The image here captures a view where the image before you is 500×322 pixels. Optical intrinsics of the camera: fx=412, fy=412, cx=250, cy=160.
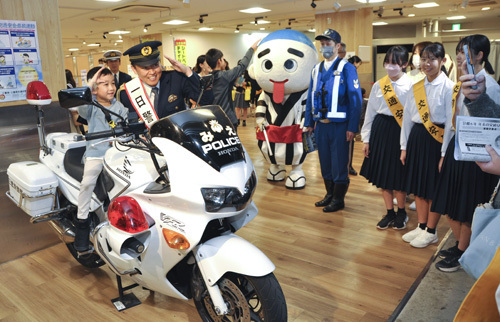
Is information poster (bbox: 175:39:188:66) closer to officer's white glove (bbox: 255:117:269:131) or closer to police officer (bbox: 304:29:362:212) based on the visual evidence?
officer's white glove (bbox: 255:117:269:131)

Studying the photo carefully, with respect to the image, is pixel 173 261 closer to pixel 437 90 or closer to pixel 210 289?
pixel 210 289

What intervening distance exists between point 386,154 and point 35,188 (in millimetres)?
2549

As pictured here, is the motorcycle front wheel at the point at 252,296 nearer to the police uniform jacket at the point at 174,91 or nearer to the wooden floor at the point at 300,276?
the wooden floor at the point at 300,276

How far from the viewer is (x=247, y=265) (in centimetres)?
176

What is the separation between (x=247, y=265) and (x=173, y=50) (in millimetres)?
12345

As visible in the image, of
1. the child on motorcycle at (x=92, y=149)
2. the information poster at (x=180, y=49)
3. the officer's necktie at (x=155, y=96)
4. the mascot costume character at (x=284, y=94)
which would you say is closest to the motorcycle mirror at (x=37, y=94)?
the child on motorcycle at (x=92, y=149)

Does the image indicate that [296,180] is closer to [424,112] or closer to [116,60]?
[424,112]

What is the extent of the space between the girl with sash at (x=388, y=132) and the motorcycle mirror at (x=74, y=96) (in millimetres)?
2304

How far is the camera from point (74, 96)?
173 cm

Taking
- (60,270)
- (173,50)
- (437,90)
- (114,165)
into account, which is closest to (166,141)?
(114,165)

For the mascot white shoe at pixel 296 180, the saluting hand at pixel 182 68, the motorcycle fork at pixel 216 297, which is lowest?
the mascot white shoe at pixel 296 180

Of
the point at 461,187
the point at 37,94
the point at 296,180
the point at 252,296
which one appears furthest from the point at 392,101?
the point at 37,94

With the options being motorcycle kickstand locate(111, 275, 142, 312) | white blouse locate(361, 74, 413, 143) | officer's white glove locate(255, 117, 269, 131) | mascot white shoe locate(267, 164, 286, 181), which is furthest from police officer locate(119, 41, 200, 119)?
mascot white shoe locate(267, 164, 286, 181)

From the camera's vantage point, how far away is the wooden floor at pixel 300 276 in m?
2.33
